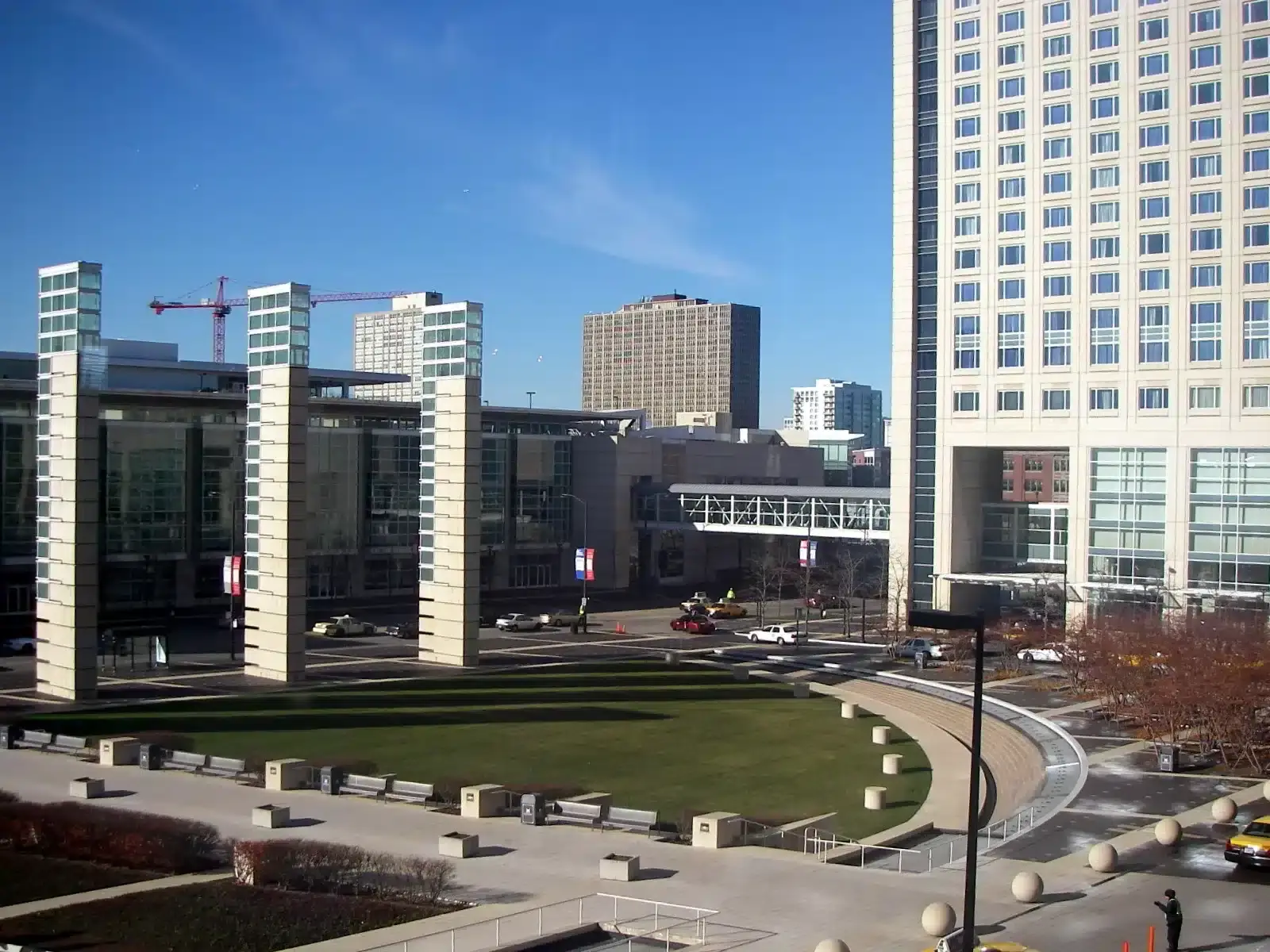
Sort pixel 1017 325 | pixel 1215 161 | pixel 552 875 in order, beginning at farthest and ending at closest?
pixel 1017 325
pixel 1215 161
pixel 552 875

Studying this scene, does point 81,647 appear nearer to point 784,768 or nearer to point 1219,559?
point 784,768

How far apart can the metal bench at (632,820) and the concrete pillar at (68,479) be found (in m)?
24.5

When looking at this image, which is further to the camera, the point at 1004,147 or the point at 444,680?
the point at 1004,147

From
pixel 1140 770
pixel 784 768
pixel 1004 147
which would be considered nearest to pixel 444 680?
pixel 784 768

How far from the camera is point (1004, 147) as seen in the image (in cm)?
7300

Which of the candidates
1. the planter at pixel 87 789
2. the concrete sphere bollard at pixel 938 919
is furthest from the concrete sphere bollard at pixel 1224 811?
the planter at pixel 87 789

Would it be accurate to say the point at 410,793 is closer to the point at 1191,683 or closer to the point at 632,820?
the point at 632,820

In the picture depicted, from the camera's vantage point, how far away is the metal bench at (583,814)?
102 ft

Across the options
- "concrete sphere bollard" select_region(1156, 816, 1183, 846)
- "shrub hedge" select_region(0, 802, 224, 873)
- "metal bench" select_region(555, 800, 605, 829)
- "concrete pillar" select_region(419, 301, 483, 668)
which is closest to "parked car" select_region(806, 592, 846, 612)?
"concrete pillar" select_region(419, 301, 483, 668)

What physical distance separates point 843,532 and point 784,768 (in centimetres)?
4898

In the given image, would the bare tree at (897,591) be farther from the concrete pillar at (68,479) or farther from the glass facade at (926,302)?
the concrete pillar at (68,479)

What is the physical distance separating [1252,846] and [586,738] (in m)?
20.7

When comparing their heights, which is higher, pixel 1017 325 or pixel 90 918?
pixel 1017 325

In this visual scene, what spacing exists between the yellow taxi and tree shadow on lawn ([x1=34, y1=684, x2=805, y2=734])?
25.4 m
